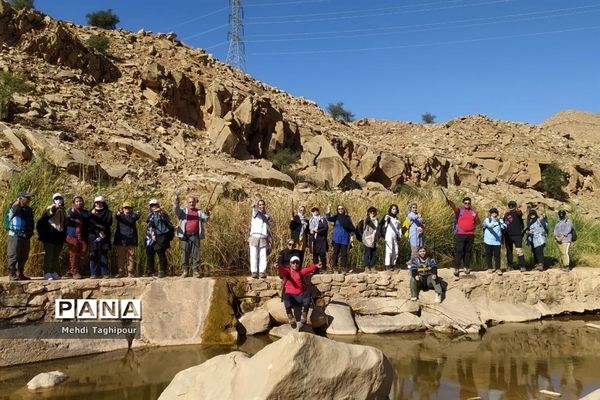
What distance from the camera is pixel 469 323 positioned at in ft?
30.6

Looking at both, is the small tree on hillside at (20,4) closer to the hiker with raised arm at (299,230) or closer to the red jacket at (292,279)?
the hiker with raised arm at (299,230)

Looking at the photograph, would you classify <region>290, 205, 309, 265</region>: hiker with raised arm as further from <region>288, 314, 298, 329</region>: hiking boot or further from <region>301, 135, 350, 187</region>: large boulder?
<region>301, 135, 350, 187</region>: large boulder

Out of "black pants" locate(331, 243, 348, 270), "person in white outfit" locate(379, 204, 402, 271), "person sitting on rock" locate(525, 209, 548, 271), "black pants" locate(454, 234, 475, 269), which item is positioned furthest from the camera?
"person sitting on rock" locate(525, 209, 548, 271)

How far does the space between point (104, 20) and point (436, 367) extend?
32.1 meters

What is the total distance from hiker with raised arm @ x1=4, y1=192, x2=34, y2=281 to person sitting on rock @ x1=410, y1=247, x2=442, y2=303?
635 cm

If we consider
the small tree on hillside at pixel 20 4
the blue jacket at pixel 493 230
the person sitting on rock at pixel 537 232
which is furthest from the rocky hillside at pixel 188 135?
the person sitting on rock at pixel 537 232

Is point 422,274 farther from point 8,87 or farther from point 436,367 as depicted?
point 8,87

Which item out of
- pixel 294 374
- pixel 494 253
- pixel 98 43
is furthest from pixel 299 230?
pixel 98 43

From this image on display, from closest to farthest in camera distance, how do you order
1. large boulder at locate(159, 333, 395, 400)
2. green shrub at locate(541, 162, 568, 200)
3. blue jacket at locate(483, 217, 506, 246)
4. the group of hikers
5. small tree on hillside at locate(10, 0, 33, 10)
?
large boulder at locate(159, 333, 395, 400) → the group of hikers → blue jacket at locate(483, 217, 506, 246) → small tree on hillside at locate(10, 0, 33, 10) → green shrub at locate(541, 162, 568, 200)

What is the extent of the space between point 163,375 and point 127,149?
13898 millimetres

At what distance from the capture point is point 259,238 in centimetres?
906

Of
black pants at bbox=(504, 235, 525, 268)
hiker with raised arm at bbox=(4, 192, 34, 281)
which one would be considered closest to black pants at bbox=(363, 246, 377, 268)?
black pants at bbox=(504, 235, 525, 268)

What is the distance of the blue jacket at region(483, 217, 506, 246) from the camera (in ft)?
33.8

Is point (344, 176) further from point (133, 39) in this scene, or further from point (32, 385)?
point (32, 385)
